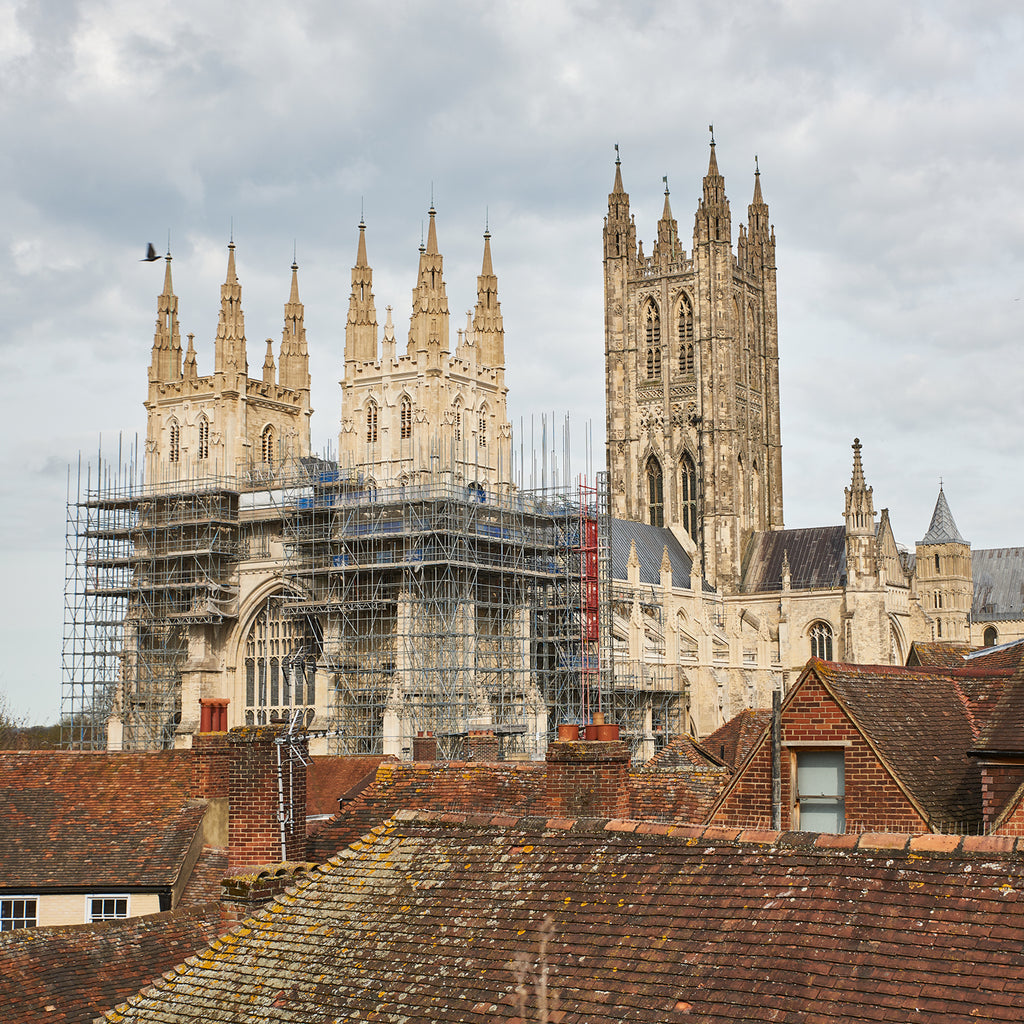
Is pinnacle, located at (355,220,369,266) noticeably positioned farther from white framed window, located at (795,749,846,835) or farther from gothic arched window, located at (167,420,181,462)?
white framed window, located at (795,749,846,835)

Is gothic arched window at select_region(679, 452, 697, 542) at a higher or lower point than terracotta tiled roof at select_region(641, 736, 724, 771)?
higher

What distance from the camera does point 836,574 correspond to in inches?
2906

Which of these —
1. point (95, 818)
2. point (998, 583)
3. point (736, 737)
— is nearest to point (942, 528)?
point (998, 583)

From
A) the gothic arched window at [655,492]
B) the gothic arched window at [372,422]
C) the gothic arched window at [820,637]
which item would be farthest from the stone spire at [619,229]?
the gothic arched window at [372,422]

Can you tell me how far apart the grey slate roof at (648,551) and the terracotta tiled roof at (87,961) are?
5211 centimetres

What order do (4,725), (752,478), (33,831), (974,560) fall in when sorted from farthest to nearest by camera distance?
1. (974,560)
2. (752,478)
3. (4,725)
4. (33,831)

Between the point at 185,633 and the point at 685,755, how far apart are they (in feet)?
119

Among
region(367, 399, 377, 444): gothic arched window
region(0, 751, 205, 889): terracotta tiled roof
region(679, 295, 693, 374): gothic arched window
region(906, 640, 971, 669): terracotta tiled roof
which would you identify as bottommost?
region(0, 751, 205, 889): terracotta tiled roof

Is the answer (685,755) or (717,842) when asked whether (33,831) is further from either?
(717,842)

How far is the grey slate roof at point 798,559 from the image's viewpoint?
74.4 metres

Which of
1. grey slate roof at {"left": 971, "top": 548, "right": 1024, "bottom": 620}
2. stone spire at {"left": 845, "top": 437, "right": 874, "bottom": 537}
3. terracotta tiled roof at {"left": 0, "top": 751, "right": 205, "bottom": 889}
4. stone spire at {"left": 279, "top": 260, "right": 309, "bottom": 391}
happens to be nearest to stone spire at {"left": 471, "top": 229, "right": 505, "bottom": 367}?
stone spire at {"left": 279, "top": 260, "right": 309, "bottom": 391}

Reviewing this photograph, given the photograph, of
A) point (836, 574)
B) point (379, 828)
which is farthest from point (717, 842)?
point (836, 574)

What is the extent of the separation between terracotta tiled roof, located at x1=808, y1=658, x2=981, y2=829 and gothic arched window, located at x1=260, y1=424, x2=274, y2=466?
149ft

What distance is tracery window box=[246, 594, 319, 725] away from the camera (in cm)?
5091
